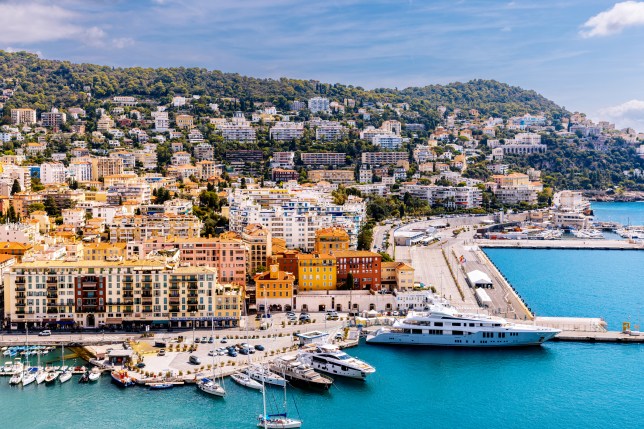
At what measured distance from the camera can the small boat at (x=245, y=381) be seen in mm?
19562

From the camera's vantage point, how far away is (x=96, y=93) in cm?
8138

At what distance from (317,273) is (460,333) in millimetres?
Answer: 6907

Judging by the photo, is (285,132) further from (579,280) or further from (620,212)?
(579,280)

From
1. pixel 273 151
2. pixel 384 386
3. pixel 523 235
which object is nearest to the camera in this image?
pixel 384 386

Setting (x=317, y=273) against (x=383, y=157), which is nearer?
(x=317, y=273)

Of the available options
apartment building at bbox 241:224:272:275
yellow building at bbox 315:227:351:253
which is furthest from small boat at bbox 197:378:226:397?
yellow building at bbox 315:227:351:253

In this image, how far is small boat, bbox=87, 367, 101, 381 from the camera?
20000 millimetres

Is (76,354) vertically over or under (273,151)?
under

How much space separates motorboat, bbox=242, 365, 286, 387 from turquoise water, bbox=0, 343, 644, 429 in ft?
1.48

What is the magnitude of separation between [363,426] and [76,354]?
8.88 m

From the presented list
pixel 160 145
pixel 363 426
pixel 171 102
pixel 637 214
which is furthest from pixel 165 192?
pixel 637 214

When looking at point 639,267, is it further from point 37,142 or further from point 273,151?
point 37,142

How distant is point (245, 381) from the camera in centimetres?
1969

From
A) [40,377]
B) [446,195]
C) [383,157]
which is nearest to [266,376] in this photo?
[40,377]
